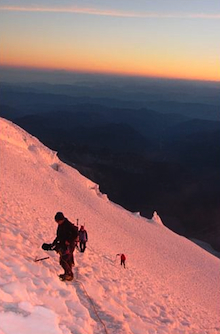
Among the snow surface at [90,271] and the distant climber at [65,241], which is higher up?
the distant climber at [65,241]

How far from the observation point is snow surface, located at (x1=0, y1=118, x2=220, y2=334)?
745cm

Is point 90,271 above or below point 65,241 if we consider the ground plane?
below

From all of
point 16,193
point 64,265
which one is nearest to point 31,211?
point 16,193

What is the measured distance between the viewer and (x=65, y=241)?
9344 millimetres

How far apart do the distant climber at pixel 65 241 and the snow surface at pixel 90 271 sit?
36 cm

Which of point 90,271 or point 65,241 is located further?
point 90,271

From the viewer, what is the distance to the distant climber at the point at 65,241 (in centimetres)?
920

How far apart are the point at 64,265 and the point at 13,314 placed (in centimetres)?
358

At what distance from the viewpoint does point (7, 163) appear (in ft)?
92.5

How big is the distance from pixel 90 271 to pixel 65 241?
3.74 meters

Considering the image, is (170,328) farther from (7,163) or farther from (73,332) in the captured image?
(7,163)

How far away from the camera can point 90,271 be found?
495 inches

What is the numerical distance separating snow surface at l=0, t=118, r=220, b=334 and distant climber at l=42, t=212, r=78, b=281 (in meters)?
0.36

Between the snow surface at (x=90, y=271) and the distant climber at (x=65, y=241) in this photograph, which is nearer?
the snow surface at (x=90, y=271)
